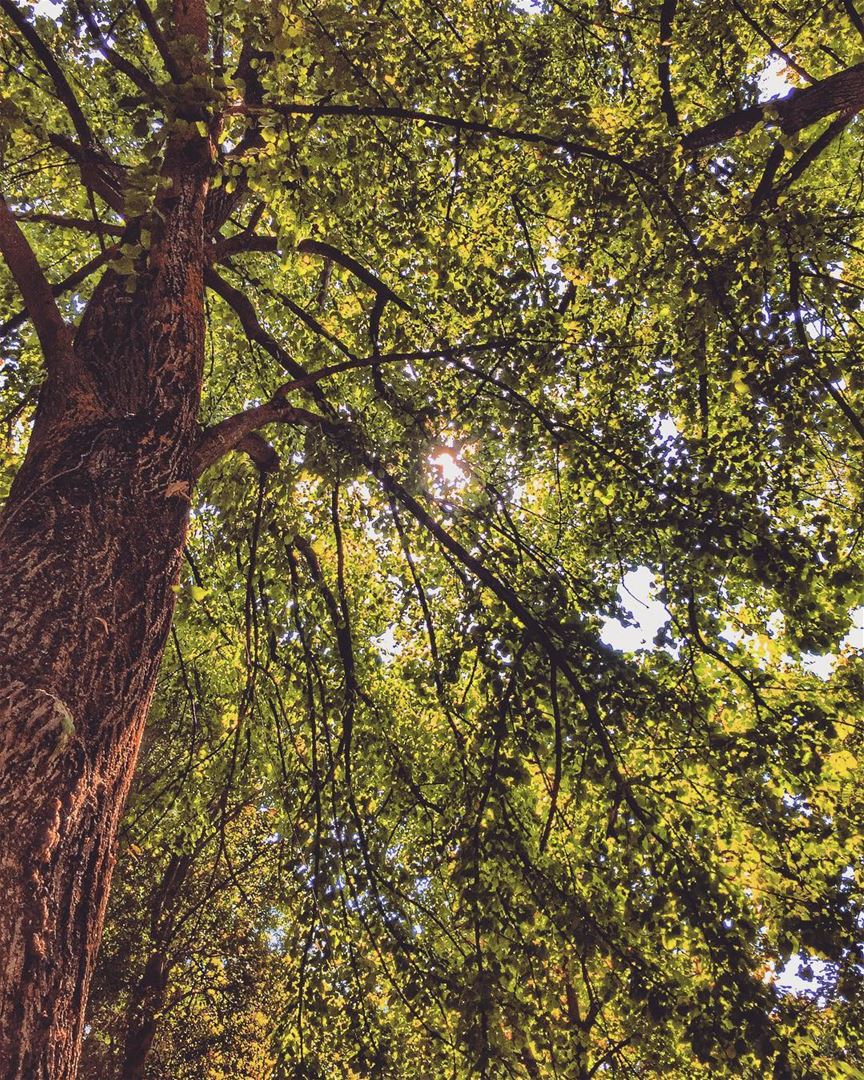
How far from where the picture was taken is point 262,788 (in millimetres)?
11906

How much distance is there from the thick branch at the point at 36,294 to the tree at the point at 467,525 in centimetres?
2

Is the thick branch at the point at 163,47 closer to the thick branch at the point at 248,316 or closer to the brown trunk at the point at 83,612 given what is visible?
the brown trunk at the point at 83,612

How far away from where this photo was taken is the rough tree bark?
1.60 meters

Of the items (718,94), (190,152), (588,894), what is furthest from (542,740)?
(718,94)

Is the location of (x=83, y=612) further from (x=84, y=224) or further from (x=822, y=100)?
(x=822, y=100)

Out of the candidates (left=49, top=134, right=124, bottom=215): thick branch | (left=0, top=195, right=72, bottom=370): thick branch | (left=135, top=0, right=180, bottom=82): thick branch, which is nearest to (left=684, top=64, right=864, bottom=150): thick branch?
(left=135, top=0, right=180, bottom=82): thick branch

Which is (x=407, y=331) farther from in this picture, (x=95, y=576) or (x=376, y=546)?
(x=95, y=576)

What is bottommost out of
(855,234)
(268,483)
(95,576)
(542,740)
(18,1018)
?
(18,1018)

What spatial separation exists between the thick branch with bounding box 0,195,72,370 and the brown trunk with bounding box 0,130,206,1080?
0.12 meters

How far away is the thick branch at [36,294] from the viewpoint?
2715mm

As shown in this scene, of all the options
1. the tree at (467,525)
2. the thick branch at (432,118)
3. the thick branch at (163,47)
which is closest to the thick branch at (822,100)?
the tree at (467,525)

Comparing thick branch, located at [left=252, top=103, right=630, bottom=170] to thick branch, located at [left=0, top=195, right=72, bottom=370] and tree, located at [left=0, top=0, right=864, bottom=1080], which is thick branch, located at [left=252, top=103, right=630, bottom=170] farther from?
thick branch, located at [left=0, top=195, right=72, bottom=370]

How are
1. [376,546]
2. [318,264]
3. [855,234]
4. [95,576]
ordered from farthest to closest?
1. [376,546]
2. [855,234]
3. [318,264]
4. [95,576]

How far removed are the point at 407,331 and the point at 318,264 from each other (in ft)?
3.24
